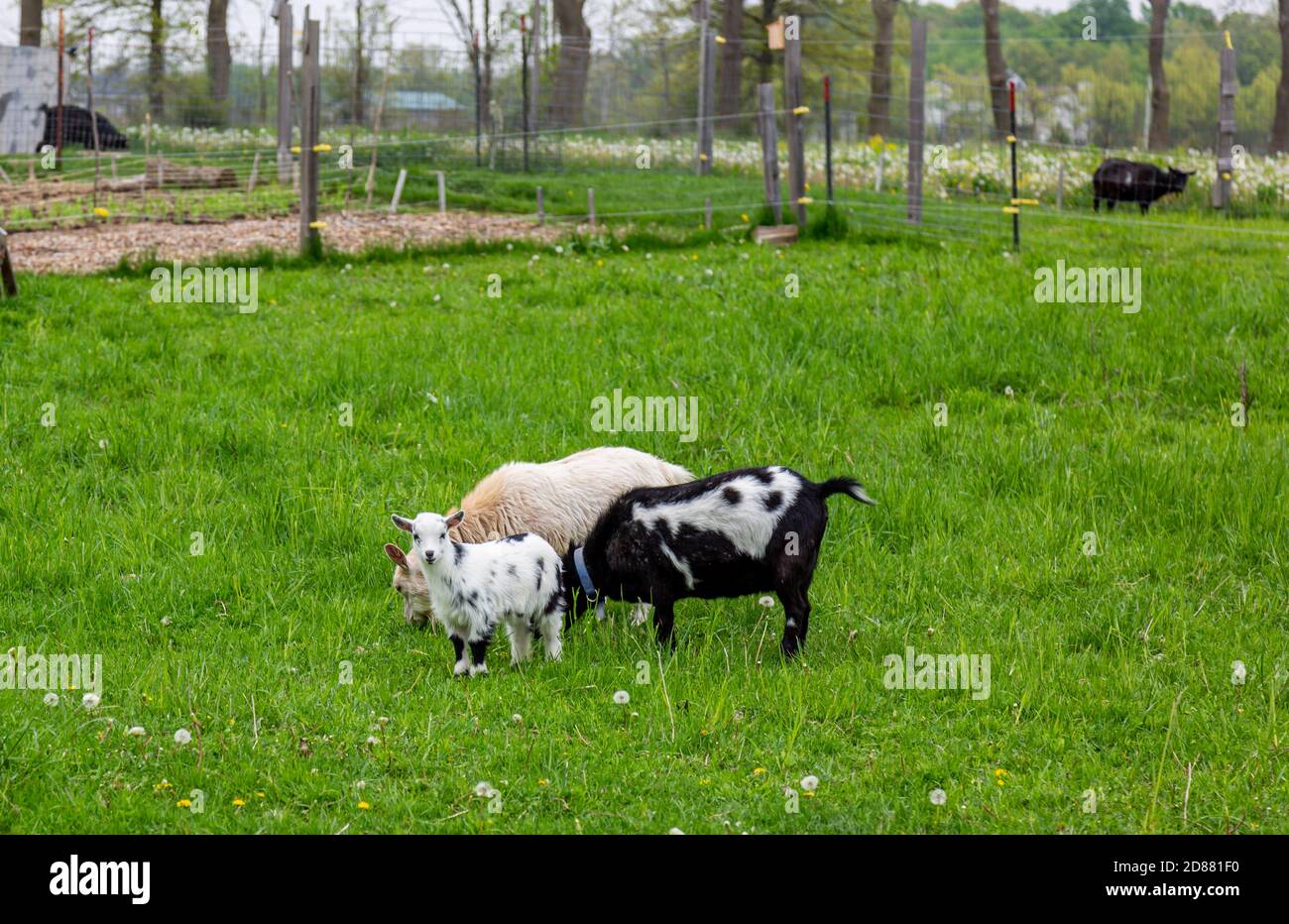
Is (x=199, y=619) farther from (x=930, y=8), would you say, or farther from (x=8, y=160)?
(x=930, y=8)

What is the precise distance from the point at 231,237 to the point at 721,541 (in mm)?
10841

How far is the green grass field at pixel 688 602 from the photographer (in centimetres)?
549

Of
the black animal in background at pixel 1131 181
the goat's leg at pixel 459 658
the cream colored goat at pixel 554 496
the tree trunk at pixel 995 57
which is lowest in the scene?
the goat's leg at pixel 459 658

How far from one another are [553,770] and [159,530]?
399cm

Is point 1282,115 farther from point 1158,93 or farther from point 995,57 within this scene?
point 995,57

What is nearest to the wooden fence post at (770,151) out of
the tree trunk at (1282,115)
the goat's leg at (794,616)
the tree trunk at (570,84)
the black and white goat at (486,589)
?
the tree trunk at (570,84)

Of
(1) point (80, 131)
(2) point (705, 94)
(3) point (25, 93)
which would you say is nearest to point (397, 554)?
(2) point (705, 94)

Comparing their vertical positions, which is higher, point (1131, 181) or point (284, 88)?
point (284, 88)

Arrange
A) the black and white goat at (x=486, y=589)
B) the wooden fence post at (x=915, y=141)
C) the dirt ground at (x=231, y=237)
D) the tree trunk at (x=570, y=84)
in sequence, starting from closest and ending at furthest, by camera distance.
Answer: the black and white goat at (x=486, y=589), the dirt ground at (x=231, y=237), the wooden fence post at (x=915, y=141), the tree trunk at (x=570, y=84)

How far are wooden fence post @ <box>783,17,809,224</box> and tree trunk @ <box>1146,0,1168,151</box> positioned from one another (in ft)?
45.2

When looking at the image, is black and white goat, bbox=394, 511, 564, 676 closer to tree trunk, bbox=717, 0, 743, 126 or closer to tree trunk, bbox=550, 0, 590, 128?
tree trunk, bbox=550, 0, 590, 128

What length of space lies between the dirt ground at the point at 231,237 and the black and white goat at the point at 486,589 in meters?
9.07

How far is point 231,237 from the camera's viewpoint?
15.9 m

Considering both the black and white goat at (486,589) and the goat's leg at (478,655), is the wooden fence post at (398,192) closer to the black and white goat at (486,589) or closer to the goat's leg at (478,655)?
the black and white goat at (486,589)
